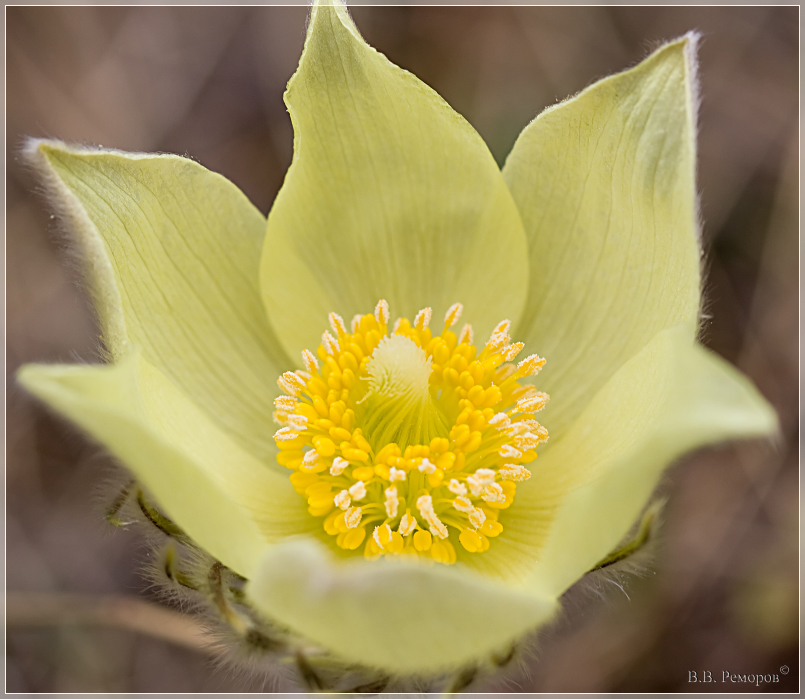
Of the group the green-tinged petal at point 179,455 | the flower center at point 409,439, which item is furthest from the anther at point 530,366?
the green-tinged petal at point 179,455

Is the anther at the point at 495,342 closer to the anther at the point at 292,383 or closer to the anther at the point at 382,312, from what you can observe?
the anther at the point at 382,312

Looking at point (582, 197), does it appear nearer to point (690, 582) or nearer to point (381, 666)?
point (381, 666)

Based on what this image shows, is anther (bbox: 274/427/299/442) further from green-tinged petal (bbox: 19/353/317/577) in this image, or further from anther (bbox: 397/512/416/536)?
anther (bbox: 397/512/416/536)

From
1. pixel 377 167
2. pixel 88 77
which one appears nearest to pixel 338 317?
pixel 377 167

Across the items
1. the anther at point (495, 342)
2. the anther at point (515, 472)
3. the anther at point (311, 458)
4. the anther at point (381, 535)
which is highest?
the anther at point (495, 342)

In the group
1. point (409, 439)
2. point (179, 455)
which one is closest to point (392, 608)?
point (179, 455)

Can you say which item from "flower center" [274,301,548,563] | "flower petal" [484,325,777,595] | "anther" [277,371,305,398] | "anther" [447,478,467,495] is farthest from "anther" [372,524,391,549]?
"anther" [277,371,305,398]
